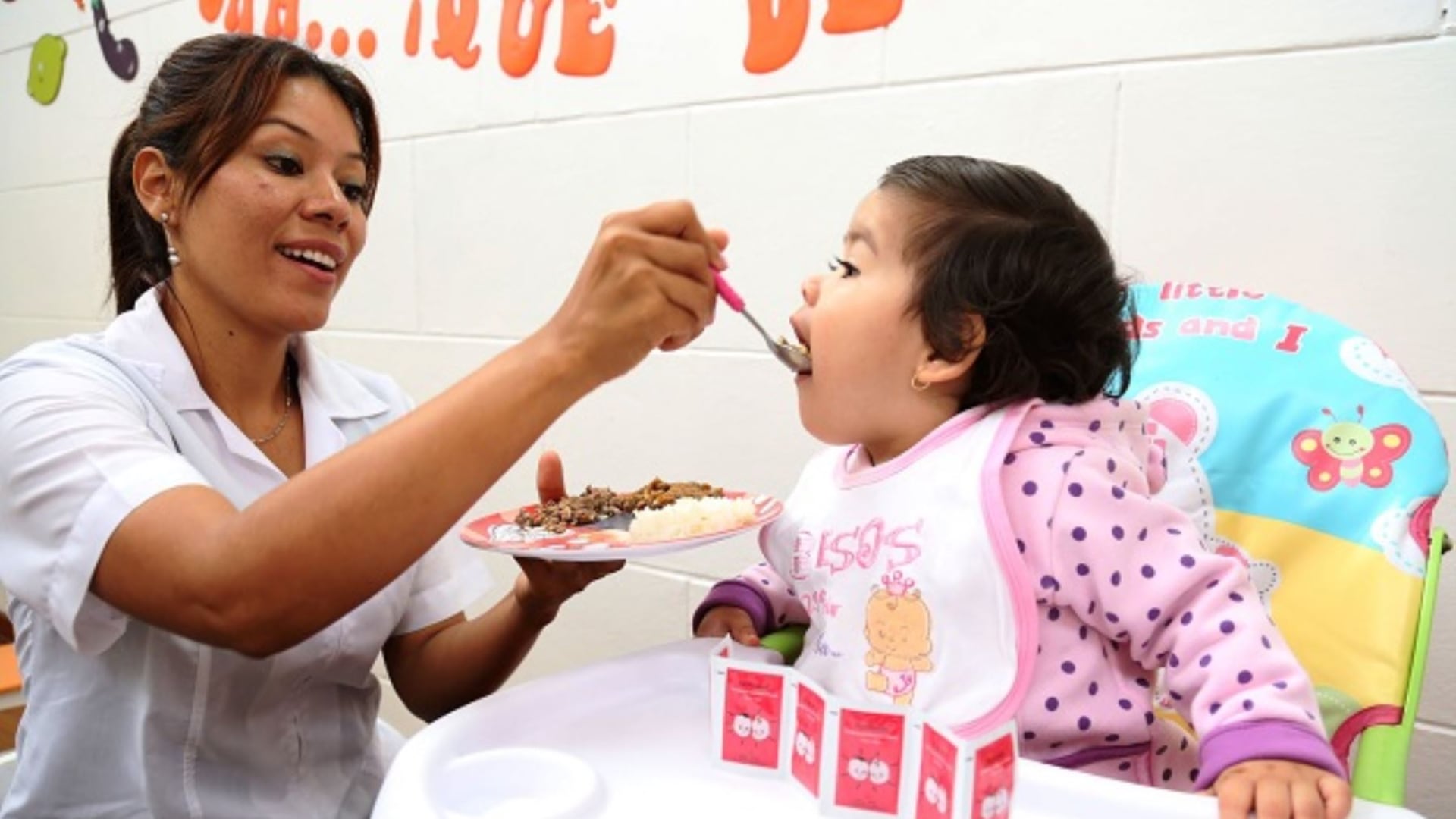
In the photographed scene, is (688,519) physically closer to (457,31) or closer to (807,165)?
(807,165)

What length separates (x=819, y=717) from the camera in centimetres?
79

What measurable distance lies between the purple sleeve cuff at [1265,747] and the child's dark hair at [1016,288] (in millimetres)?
311

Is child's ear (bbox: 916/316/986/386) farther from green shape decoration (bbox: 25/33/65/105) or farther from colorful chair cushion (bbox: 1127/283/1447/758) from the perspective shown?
green shape decoration (bbox: 25/33/65/105)

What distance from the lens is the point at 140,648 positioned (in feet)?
3.69

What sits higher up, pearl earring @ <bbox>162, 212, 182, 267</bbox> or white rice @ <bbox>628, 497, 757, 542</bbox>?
pearl earring @ <bbox>162, 212, 182, 267</bbox>

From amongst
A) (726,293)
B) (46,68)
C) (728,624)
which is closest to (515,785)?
(728,624)

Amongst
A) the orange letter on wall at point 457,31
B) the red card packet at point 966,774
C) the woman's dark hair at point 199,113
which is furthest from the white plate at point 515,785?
the orange letter on wall at point 457,31

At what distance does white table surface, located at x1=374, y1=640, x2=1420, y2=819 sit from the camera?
742mm

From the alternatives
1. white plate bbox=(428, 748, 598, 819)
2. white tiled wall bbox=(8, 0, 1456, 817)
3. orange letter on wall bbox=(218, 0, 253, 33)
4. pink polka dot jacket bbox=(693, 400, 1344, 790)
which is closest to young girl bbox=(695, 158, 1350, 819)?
pink polka dot jacket bbox=(693, 400, 1344, 790)

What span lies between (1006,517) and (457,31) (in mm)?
1537

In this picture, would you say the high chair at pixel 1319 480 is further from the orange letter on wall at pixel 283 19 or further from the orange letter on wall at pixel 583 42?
the orange letter on wall at pixel 283 19

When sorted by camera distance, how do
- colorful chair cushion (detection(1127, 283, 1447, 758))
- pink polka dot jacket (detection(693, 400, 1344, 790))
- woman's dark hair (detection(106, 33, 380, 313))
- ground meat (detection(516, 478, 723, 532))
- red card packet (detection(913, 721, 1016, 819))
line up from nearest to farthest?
red card packet (detection(913, 721, 1016, 819))
pink polka dot jacket (detection(693, 400, 1344, 790))
colorful chair cushion (detection(1127, 283, 1447, 758))
ground meat (detection(516, 478, 723, 532))
woman's dark hair (detection(106, 33, 380, 313))

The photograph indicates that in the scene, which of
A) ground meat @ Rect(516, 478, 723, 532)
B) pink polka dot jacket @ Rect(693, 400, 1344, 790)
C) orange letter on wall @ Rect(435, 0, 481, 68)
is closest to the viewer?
pink polka dot jacket @ Rect(693, 400, 1344, 790)

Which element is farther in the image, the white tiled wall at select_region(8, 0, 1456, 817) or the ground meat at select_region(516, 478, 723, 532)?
the white tiled wall at select_region(8, 0, 1456, 817)
